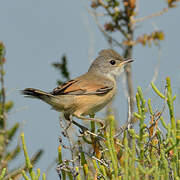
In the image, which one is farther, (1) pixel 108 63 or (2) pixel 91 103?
(1) pixel 108 63

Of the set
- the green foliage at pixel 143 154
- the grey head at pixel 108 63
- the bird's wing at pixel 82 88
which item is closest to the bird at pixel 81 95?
the bird's wing at pixel 82 88

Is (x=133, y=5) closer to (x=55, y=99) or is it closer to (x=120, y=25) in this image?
(x=120, y=25)

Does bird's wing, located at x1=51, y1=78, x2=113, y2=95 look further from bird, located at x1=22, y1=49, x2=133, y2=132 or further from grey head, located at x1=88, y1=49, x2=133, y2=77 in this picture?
grey head, located at x1=88, y1=49, x2=133, y2=77

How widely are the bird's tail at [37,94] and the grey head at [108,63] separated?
4.81ft

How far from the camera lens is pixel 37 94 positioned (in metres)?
4.37

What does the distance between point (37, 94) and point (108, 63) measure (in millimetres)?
1756

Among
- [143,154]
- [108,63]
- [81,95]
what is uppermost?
[108,63]

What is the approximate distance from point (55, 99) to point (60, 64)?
1.56ft

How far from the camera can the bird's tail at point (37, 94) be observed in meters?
4.08

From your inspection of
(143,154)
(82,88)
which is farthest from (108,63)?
(143,154)

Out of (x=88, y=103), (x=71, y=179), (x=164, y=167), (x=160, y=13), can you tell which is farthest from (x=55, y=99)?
(x=164, y=167)

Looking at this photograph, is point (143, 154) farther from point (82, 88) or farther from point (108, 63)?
point (108, 63)

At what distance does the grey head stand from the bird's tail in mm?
1468

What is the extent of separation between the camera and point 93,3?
16.0 ft
